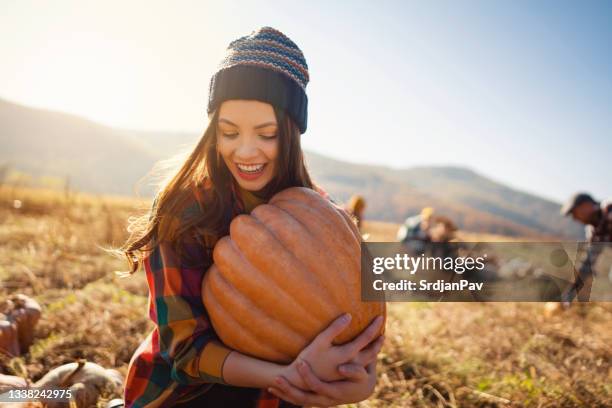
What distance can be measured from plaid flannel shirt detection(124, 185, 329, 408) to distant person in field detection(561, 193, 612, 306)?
6.50 metres

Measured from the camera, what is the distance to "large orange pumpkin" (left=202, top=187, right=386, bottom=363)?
1.66 m

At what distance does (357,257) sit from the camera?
5.84 ft

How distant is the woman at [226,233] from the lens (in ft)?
5.37

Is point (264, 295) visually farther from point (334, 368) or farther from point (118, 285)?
point (118, 285)

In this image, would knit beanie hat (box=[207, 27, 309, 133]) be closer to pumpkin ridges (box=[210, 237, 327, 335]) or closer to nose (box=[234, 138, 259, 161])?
nose (box=[234, 138, 259, 161])

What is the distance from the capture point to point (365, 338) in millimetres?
1685

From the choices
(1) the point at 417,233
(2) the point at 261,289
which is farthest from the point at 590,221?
(2) the point at 261,289

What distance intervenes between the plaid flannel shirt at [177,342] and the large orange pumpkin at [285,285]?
10cm

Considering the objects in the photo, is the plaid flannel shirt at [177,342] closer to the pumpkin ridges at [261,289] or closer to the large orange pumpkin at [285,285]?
the large orange pumpkin at [285,285]

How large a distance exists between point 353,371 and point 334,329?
199 mm

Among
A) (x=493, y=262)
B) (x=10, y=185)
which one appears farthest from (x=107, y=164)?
(x=493, y=262)

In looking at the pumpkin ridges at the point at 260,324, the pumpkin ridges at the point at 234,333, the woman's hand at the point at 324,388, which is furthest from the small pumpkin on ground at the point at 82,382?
the woman's hand at the point at 324,388

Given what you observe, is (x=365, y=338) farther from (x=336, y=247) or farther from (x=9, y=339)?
(x=9, y=339)

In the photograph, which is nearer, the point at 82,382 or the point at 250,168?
the point at 250,168
